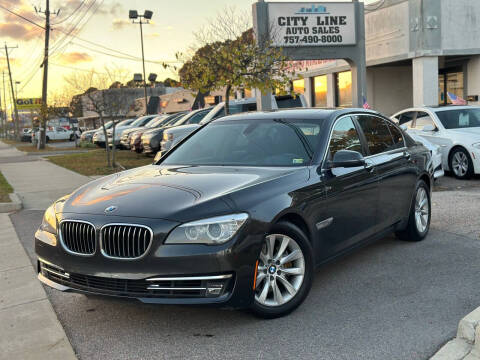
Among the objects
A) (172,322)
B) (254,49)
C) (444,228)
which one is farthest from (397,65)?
(172,322)

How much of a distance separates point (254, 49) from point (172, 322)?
34.6 feet

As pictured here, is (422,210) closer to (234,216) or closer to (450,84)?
(234,216)

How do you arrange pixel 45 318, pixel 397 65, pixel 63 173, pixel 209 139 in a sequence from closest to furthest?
pixel 45 318
pixel 209 139
pixel 63 173
pixel 397 65

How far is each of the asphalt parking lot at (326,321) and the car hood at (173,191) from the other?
26.3 inches

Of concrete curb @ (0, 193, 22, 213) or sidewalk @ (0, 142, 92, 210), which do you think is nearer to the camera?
concrete curb @ (0, 193, 22, 213)

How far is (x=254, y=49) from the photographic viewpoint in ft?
45.3

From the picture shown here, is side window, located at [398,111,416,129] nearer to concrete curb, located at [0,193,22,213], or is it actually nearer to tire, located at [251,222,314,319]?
concrete curb, located at [0,193,22,213]

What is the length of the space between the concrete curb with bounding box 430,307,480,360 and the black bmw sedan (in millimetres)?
1189

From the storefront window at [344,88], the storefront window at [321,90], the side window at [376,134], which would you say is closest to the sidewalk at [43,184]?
the side window at [376,134]

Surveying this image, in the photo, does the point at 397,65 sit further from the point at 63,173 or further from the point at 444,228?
the point at 444,228

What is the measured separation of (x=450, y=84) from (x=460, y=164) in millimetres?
16308

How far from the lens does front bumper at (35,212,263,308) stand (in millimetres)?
3723

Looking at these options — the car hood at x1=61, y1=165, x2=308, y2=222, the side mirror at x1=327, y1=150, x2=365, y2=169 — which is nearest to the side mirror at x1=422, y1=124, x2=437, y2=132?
the side mirror at x1=327, y1=150, x2=365, y2=169

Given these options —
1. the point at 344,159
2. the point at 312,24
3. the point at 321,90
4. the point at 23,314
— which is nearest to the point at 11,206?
the point at 23,314
